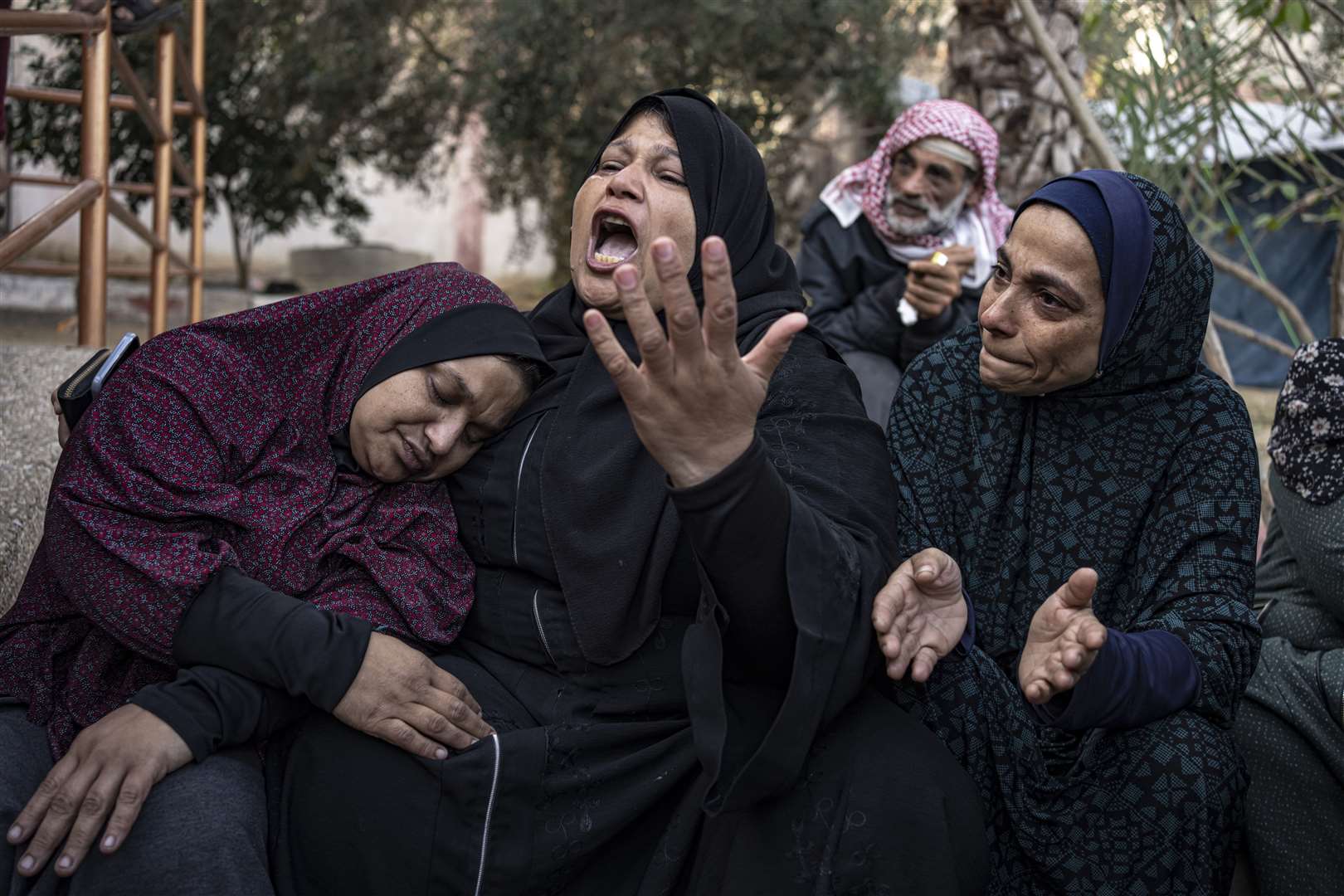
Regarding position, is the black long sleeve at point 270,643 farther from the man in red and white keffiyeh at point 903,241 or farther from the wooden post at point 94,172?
the man in red and white keffiyeh at point 903,241

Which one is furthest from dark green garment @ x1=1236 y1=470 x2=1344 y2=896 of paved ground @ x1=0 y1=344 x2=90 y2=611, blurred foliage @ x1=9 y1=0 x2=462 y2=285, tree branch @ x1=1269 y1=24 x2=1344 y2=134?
blurred foliage @ x1=9 y1=0 x2=462 y2=285

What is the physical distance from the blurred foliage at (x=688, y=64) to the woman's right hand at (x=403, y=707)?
252 inches

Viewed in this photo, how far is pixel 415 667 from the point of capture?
2.10 metres

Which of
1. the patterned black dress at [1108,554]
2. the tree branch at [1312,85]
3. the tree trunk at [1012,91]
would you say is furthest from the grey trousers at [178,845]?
the tree trunk at [1012,91]

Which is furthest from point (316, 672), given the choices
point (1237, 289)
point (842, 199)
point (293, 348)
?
point (1237, 289)

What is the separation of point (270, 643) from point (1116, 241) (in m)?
1.69

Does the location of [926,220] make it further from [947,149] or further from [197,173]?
[197,173]

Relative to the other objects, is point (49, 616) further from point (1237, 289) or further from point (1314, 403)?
point (1237, 289)

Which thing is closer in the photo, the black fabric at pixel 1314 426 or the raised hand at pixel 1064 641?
the raised hand at pixel 1064 641

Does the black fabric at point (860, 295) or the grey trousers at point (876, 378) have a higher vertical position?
the black fabric at point (860, 295)

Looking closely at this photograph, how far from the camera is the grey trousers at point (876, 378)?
4.36 m

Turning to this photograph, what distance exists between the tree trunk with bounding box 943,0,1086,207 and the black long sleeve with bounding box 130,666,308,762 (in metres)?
4.21

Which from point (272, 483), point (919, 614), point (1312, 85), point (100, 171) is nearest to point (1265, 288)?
point (1312, 85)

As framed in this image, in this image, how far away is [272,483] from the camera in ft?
7.48
